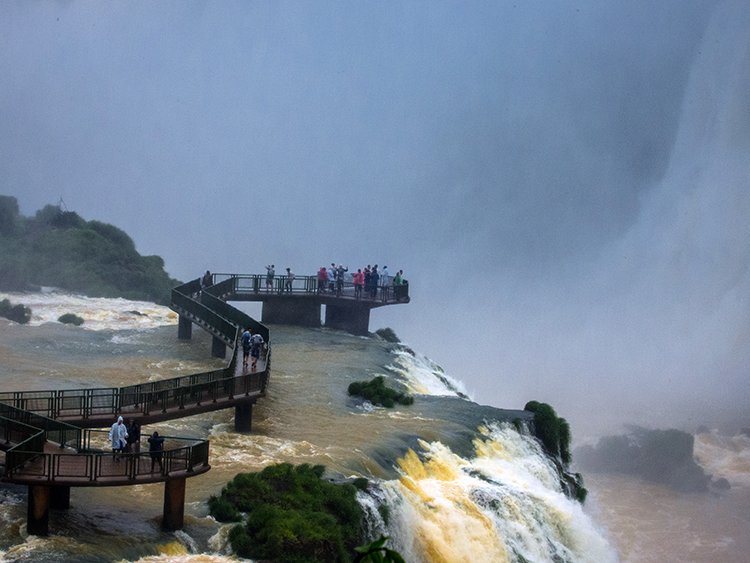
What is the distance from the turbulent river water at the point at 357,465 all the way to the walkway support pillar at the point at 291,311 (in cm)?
151

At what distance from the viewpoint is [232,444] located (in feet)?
94.1

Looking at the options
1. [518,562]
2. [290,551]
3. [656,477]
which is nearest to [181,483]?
[290,551]

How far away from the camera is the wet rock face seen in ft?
179

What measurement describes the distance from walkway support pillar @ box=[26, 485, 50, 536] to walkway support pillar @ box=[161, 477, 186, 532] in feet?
7.67

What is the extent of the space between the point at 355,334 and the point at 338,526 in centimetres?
3257

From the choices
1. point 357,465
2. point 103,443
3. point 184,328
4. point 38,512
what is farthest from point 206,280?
point 38,512

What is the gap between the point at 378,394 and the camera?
37.0 meters

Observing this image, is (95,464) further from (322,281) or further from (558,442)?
(322,281)

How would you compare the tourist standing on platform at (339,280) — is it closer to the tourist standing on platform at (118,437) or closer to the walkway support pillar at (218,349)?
the walkway support pillar at (218,349)

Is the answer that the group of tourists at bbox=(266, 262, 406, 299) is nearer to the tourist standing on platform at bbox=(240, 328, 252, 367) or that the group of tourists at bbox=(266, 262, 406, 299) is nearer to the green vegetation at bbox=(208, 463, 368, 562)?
the tourist standing on platform at bbox=(240, 328, 252, 367)

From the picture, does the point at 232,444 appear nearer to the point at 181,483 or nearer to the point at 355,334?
the point at 181,483

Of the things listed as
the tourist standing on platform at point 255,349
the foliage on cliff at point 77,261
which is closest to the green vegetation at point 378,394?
the tourist standing on platform at point 255,349

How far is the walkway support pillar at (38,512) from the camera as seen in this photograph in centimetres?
1961

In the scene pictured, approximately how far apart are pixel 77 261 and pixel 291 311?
75.7ft
